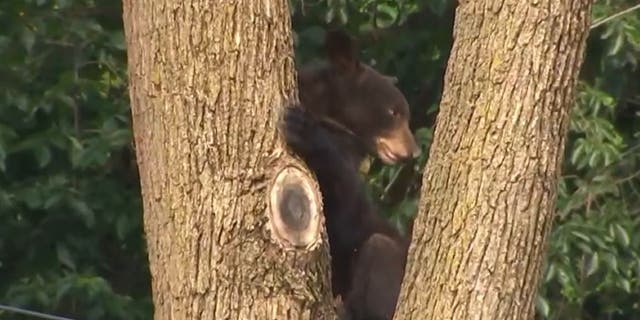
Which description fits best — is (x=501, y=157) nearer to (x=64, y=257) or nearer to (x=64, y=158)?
(x=64, y=158)

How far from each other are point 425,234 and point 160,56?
0.67m

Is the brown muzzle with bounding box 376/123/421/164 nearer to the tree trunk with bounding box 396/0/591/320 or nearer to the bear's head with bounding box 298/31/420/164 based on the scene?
the bear's head with bounding box 298/31/420/164

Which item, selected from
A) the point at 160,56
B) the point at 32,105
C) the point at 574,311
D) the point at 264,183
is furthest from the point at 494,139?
the point at 574,311

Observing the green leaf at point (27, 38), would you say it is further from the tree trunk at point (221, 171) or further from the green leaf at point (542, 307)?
the tree trunk at point (221, 171)

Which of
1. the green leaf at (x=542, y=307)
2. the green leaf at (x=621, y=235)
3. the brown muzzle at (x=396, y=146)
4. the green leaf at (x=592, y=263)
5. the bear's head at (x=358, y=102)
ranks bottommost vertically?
the green leaf at (x=542, y=307)

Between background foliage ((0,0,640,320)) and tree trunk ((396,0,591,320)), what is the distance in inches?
106

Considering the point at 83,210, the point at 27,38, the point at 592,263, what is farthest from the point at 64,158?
the point at 592,263

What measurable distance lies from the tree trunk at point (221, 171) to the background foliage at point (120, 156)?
236cm

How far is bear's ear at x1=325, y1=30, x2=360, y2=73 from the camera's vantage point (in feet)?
16.3

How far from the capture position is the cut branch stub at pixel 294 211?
351 cm

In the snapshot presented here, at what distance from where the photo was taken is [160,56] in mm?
3512

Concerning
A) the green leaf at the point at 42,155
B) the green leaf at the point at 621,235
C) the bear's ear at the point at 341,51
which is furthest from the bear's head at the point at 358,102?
the green leaf at the point at 621,235

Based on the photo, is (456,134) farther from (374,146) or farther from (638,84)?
(638,84)

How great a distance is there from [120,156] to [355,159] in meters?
1.76
